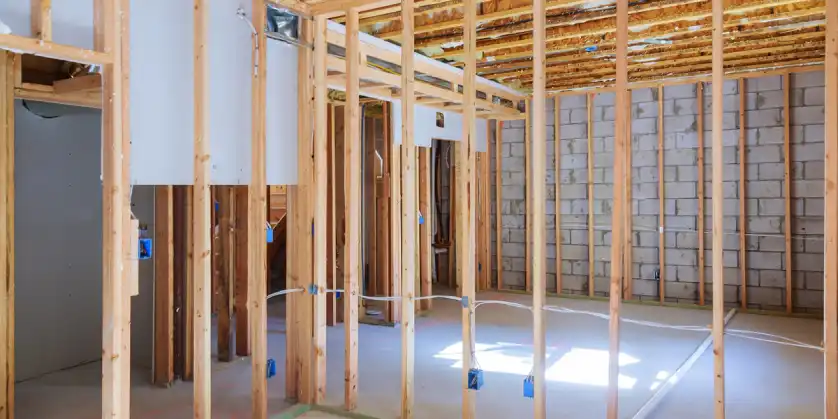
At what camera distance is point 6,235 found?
12.5 ft

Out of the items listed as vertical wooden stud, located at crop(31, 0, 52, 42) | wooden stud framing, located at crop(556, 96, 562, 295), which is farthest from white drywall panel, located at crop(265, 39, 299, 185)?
wooden stud framing, located at crop(556, 96, 562, 295)

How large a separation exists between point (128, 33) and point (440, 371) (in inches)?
130

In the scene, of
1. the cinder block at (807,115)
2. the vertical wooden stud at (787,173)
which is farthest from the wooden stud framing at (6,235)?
the cinder block at (807,115)

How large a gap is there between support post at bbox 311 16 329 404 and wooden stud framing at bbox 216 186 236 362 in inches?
51.7

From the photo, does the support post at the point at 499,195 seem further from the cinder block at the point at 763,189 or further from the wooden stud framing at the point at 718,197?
the wooden stud framing at the point at 718,197

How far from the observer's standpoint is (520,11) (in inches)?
184

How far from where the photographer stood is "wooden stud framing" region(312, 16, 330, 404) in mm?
4090

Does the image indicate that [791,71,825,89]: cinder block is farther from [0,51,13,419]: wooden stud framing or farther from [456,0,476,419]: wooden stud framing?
[0,51,13,419]: wooden stud framing

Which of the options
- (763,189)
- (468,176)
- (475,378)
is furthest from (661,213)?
(475,378)

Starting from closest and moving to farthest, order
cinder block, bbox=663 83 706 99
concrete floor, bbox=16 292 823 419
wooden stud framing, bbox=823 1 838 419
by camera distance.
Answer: wooden stud framing, bbox=823 1 838 419
concrete floor, bbox=16 292 823 419
cinder block, bbox=663 83 706 99

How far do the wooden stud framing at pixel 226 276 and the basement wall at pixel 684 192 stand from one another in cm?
469

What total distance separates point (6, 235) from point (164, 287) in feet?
3.65

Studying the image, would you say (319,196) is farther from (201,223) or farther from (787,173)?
(787,173)

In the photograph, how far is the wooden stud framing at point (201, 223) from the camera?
3.43 metres
